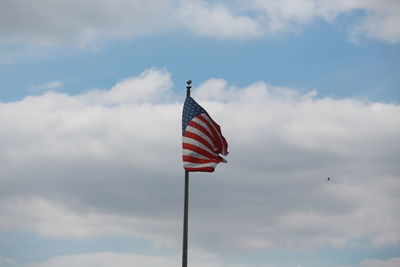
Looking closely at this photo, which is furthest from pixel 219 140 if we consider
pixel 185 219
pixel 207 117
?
pixel 185 219

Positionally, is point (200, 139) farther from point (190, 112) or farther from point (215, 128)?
point (190, 112)

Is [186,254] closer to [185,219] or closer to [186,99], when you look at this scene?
[185,219]

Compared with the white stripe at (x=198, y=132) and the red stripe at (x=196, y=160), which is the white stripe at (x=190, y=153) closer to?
the red stripe at (x=196, y=160)

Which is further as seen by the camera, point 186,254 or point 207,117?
point 207,117

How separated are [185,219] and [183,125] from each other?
589 centimetres

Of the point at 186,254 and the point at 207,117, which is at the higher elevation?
the point at 207,117

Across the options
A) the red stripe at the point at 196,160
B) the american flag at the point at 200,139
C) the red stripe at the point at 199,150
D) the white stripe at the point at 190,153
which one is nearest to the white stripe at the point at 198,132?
the american flag at the point at 200,139

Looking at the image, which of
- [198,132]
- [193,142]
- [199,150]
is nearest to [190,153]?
[199,150]

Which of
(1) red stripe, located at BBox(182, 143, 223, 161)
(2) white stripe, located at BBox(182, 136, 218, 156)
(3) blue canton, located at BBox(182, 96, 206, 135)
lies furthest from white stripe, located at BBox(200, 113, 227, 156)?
(2) white stripe, located at BBox(182, 136, 218, 156)

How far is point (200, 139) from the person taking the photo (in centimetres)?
3866

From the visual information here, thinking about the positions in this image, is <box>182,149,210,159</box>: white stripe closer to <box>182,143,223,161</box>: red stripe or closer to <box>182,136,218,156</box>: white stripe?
<box>182,143,223,161</box>: red stripe

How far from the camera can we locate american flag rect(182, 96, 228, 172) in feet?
124

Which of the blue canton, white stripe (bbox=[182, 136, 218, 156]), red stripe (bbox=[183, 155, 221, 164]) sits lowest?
red stripe (bbox=[183, 155, 221, 164])

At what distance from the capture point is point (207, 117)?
1544 inches
